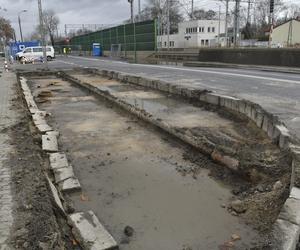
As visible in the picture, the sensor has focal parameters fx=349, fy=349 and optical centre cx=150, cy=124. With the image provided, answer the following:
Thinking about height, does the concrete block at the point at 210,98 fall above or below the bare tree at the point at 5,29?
below

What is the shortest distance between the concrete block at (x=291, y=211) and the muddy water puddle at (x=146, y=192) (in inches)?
15.7

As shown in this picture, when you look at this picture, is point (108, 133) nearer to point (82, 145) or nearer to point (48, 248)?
point (82, 145)

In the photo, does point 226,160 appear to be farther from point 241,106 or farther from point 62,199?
point 241,106

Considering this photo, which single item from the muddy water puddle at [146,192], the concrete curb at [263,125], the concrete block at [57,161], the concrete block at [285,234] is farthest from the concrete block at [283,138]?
the concrete block at [57,161]

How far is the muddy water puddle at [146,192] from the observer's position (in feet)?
12.6

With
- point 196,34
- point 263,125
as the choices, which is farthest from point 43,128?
point 196,34

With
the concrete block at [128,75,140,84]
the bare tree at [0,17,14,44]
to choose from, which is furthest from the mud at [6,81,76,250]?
the bare tree at [0,17,14,44]

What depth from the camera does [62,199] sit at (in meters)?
4.46

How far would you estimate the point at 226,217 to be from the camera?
4.20 m

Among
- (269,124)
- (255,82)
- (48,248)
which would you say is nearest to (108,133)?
(269,124)

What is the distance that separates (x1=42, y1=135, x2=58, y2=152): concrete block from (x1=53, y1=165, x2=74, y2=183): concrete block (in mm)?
1010

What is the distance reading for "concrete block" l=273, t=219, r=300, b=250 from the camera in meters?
3.19

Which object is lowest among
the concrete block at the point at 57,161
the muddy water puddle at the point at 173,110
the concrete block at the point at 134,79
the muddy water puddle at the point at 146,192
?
the muddy water puddle at the point at 146,192

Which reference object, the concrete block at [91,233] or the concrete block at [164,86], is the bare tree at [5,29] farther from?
the concrete block at [91,233]
